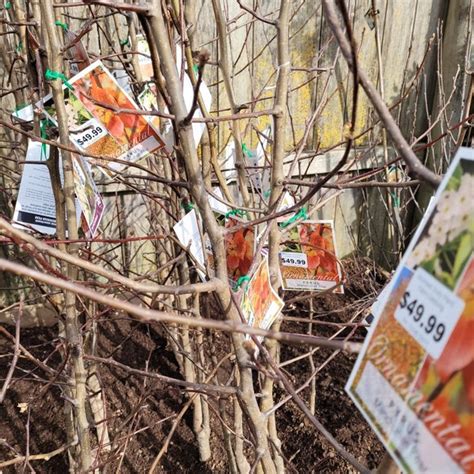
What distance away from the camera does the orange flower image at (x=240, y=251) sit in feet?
3.66

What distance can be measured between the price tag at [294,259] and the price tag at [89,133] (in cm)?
65

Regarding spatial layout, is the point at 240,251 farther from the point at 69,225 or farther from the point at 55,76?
the point at 55,76

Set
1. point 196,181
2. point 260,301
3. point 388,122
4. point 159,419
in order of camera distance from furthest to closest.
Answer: point 159,419
point 260,301
point 196,181
point 388,122

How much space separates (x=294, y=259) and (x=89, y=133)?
26.9 inches

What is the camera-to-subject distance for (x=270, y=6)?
2285 millimetres

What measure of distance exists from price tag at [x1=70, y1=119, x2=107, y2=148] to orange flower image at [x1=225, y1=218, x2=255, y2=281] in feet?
1.16

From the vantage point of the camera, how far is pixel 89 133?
1.06m

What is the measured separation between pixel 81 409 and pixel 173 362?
3.25 feet

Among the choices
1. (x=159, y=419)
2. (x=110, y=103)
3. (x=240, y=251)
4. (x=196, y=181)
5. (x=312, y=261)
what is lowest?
(x=159, y=419)

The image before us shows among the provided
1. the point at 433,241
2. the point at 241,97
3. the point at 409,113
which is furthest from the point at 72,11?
the point at 433,241

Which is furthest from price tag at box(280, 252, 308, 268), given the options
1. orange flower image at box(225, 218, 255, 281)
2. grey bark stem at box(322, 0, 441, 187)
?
grey bark stem at box(322, 0, 441, 187)

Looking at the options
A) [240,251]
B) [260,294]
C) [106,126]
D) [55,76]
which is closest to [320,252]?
[240,251]

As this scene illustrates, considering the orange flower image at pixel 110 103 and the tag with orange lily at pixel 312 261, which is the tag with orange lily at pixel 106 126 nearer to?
the orange flower image at pixel 110 103

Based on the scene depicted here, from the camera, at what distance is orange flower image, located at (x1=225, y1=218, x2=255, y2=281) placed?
1116 millimetres
